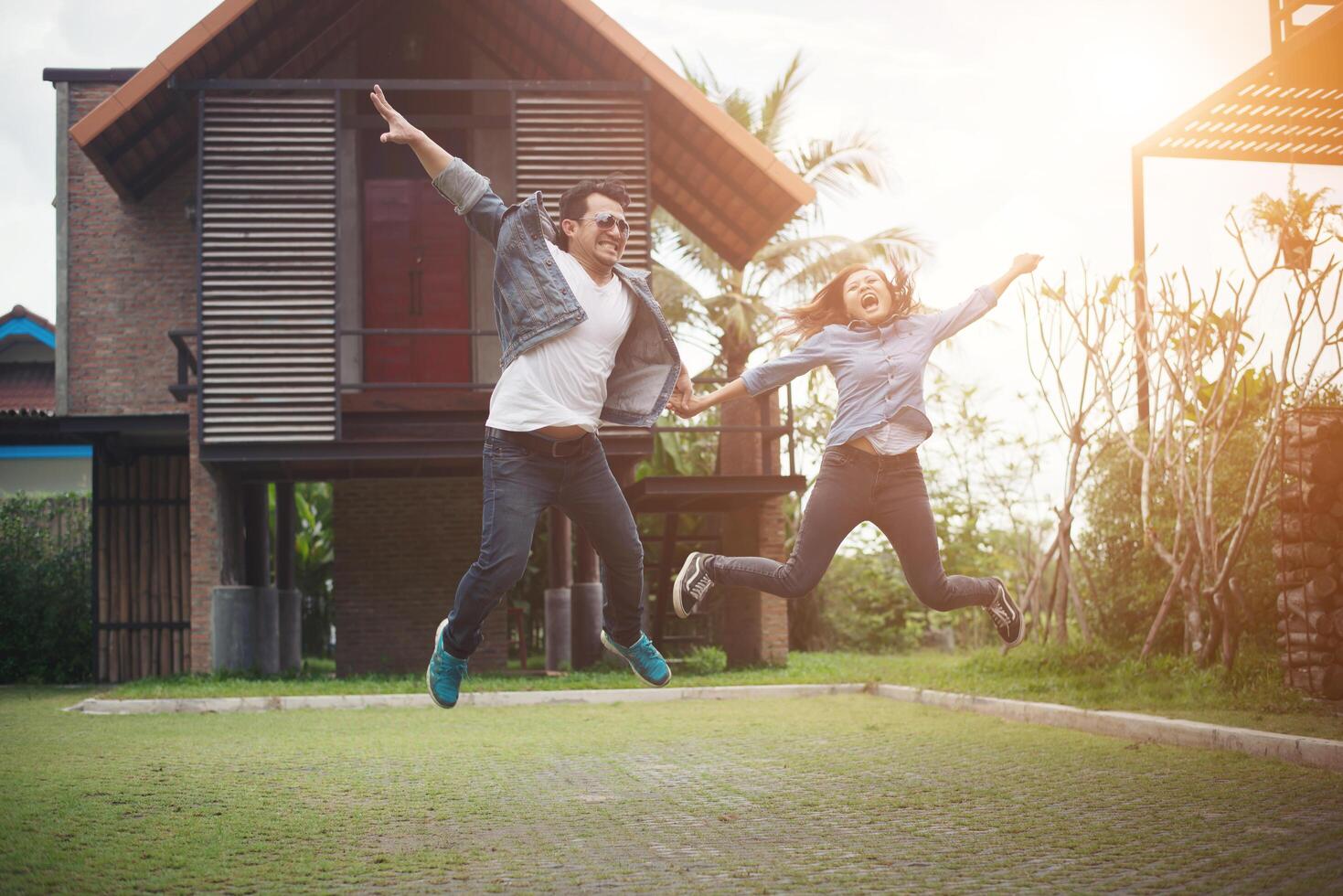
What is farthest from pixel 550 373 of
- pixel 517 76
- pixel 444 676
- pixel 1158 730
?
pixel 517 76

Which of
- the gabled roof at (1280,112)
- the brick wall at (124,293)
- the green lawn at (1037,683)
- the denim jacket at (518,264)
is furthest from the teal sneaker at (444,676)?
the brick wall at (124,293)

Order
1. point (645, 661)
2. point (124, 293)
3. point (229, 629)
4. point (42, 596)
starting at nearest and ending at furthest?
point (645, 661) → point (229, 629) → point (124, 293) → point (42, 596)

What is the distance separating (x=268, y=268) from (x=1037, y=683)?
879 cm

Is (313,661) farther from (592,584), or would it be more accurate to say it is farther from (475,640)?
(475,640)

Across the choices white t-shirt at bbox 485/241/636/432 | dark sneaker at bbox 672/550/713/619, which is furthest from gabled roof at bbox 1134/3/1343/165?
white t-shirt at bbox 485/241/636/432

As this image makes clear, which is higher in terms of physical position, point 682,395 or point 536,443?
point 682,395

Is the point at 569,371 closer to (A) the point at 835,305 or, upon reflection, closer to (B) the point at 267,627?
(A) the point at 835,305

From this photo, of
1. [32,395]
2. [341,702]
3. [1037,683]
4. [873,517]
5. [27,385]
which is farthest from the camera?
[27,385]

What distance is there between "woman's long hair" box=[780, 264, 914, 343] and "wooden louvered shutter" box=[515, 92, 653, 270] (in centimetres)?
808

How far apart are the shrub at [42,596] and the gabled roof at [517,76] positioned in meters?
4.70

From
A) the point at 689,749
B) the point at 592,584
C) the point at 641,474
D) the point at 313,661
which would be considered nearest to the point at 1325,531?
the point at 689,749

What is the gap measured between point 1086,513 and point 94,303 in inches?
482

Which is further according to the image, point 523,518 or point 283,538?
point 283,538

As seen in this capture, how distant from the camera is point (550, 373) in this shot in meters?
5.46
